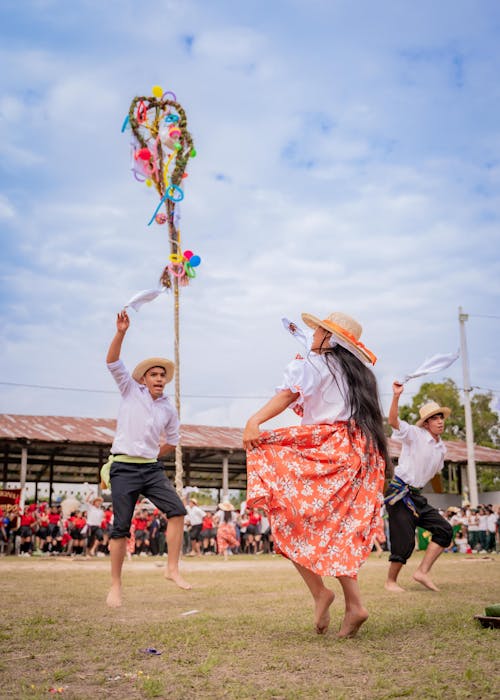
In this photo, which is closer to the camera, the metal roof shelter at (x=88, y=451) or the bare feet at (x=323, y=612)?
the bare feet at (x=323, y=612)

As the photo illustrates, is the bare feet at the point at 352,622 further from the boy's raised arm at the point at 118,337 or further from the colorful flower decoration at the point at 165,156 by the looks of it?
the colorful flower decoration at the point at 165,156

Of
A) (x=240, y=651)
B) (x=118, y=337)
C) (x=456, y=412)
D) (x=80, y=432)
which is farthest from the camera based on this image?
(x=456, y=412)

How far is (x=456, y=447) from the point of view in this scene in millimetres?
34250

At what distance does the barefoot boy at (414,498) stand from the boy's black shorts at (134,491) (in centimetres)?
228

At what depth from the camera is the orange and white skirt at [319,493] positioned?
3.84 m

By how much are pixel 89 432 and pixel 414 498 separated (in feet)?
66.1

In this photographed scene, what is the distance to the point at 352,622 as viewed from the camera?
371cm

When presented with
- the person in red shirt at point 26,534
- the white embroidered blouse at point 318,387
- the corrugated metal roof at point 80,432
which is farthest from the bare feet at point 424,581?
the corrugated metal roof at point 80,432

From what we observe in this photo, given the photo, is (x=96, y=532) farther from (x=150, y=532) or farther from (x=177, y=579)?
(x=177, y=579)

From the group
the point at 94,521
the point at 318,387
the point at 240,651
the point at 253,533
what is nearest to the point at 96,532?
the point at 94,521

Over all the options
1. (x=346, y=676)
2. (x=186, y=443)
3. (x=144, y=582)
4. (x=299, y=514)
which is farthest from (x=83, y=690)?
(x=186, y=443)

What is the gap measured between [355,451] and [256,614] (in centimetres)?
155

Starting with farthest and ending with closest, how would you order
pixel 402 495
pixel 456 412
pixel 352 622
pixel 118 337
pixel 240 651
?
pixel 456 412 < pixel 402 495 < pixel 118 337 < pixel 352 622 < pixel 240 651

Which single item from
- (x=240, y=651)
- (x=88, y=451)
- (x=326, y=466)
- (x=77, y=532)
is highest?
(x=88, y=451)
